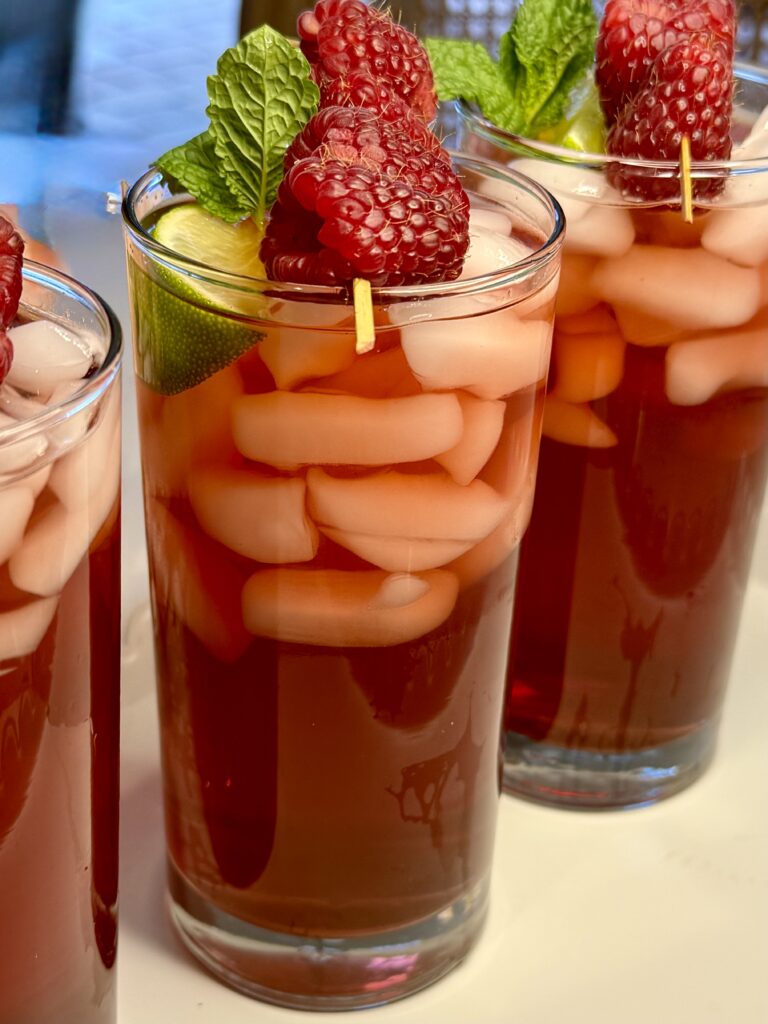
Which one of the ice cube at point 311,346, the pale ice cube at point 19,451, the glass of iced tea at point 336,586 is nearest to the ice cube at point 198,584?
the glass of iced tea at point 336,586

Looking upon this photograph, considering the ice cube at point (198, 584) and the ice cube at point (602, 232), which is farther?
the ice cube at point (602, 232)

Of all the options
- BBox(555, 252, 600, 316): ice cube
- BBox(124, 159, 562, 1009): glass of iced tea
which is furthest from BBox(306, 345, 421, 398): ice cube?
BBox(555, 252, 600, 316): ice cube

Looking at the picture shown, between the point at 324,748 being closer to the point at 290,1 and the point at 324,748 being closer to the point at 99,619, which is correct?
the point at 99,619

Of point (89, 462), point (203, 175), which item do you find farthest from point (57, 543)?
point (203, 175)

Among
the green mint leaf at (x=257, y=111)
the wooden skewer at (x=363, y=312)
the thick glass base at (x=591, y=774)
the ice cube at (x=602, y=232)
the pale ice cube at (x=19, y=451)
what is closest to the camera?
the pale ice cube at (x=19, y=451)

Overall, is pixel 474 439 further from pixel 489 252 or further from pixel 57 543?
pixel 57 543

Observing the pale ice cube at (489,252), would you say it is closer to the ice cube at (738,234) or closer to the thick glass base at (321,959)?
the ice cube at (738,234)

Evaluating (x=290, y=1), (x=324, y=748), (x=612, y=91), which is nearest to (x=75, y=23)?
(x=290, y=1)
